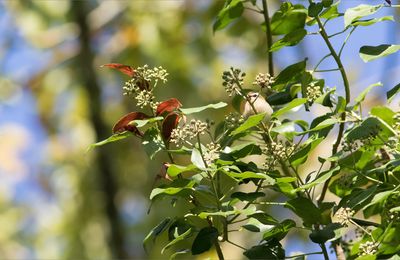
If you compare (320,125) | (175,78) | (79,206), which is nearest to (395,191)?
(320,125)

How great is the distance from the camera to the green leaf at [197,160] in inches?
24.1

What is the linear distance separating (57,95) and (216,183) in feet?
10.9

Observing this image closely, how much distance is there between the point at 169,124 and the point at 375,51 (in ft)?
0.63

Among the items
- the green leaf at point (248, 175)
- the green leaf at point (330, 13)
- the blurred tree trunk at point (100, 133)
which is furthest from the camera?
the blurred tree trunk at point (100, 133)

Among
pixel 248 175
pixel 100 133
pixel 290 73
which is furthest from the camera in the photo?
pixel 100 133

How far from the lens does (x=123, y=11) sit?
380 centimetres

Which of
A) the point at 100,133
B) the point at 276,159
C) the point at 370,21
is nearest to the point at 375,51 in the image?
the point at 370,21

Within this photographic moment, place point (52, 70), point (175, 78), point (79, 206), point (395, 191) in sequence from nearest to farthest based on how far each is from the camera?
point (395, 191) < point (175, 78) < point (79, 206) < point (52, 70)

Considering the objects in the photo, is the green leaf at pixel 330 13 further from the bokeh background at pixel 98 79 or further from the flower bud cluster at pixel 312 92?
the bokeh background at pixel 98 79

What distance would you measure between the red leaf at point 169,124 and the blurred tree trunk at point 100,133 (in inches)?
83.8

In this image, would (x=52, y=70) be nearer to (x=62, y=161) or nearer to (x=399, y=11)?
(x=62, y=161)

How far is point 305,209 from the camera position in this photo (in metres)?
0.65

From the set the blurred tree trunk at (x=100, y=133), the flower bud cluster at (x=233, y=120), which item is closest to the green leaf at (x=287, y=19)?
the flower bud cluster at (x=233, y=120)

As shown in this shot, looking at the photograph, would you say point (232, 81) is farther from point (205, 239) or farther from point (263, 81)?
point (205, 239)
